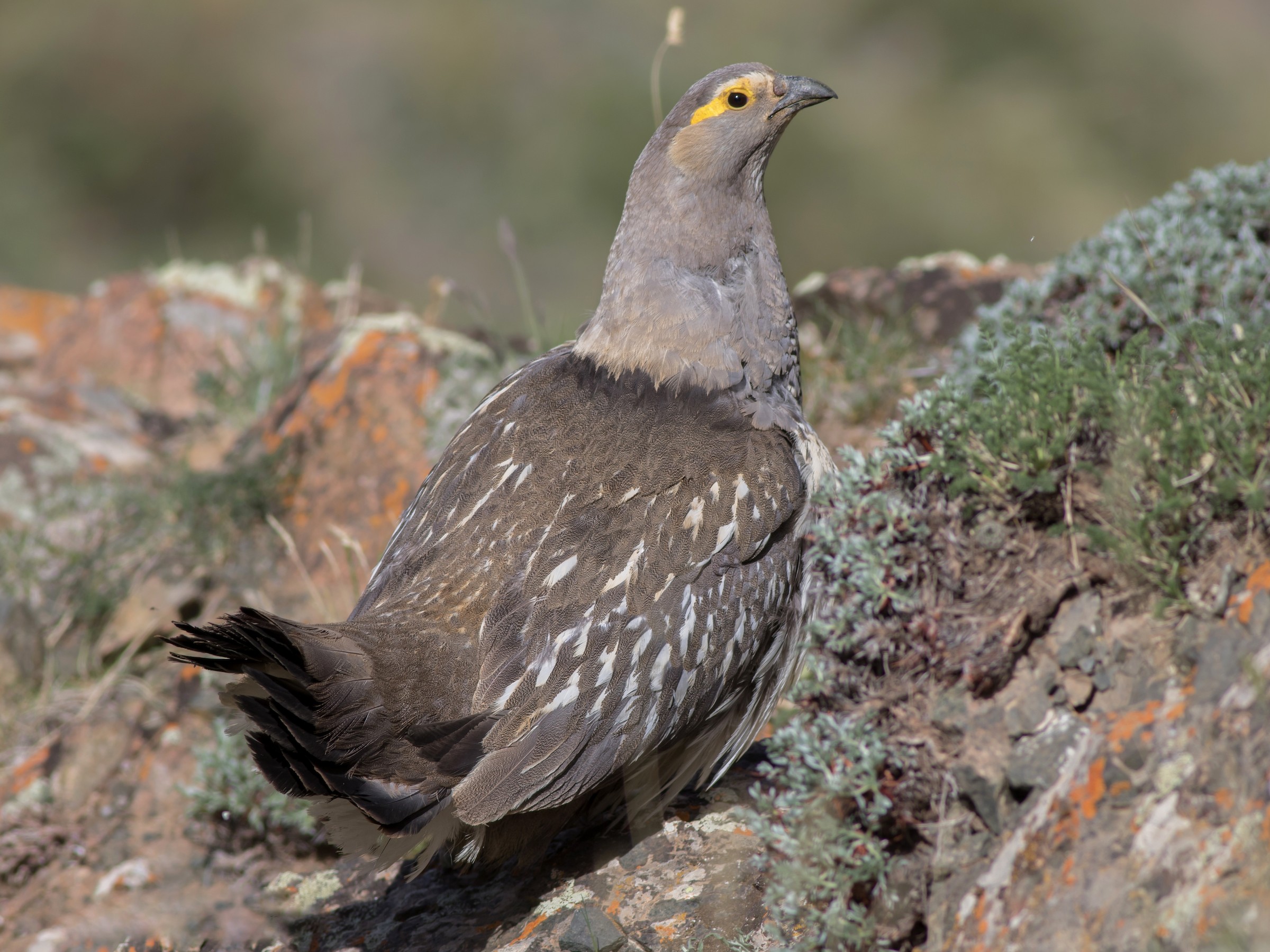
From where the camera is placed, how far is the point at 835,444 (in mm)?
5590

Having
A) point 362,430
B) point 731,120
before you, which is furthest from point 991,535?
point 362,430

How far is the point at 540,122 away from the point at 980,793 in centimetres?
1603

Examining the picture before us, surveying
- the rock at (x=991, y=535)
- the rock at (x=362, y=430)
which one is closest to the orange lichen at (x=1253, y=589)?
the rock at (x=991, y=535)

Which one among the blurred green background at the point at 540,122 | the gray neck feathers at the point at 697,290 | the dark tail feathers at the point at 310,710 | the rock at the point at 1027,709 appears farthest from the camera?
the blurred green background at the point at 540,122

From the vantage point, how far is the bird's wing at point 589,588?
3.27 metres

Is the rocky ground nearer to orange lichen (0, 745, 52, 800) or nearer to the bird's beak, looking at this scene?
orange lichen (0, 745, 52, 800)

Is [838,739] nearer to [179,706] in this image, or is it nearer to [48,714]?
[179,706]

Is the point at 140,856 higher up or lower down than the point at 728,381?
lower down

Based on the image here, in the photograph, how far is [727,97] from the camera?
173 inches

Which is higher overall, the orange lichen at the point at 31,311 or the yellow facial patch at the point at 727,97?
the yellow facial patch at the point at 727,97

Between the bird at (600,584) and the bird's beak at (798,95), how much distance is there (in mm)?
11

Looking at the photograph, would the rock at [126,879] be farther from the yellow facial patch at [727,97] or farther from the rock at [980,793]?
the yellow facial patch at [727,97]

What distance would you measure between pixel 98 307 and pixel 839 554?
7.34 meters

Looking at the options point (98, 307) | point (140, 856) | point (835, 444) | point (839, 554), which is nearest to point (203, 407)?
point (98, 307)
